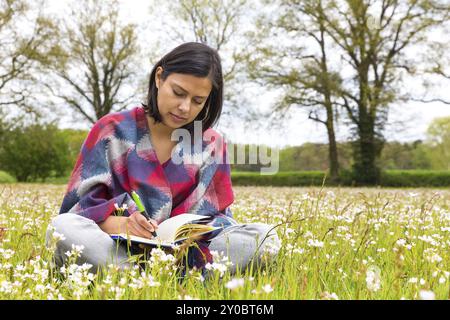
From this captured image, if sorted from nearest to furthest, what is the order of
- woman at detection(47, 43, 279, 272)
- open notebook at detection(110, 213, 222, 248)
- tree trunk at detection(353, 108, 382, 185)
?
1. open notebook at detection(110, 213, 222, 248)
2. woman at detection(47, 43, 279, 272)
3. tree trunk at detection(353, 108, 382, 185)

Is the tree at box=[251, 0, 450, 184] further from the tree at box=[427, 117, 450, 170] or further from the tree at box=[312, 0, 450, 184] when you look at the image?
the tree at box=[427, 117, 450, 170]

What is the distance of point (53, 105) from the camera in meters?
28.1

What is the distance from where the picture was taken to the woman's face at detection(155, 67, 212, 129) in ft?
10.1

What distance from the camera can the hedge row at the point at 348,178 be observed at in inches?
933

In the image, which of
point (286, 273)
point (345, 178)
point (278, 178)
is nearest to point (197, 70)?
point (286, 273)

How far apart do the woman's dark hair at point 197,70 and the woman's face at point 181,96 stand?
0.17ft

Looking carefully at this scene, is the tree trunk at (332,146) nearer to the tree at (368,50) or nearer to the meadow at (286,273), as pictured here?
the tree at (368,50)

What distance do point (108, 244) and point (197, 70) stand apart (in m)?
1.23

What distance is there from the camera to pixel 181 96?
311 cm

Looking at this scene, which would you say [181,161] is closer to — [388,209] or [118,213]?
[118,213]

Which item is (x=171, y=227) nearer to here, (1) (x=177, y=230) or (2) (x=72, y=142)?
(1) (x=177, y=230)

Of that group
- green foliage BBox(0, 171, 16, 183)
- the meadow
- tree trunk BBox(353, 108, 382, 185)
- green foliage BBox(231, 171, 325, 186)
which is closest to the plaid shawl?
the meadow

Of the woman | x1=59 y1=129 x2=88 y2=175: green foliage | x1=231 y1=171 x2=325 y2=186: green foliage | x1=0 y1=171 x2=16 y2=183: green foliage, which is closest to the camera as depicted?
the woman
